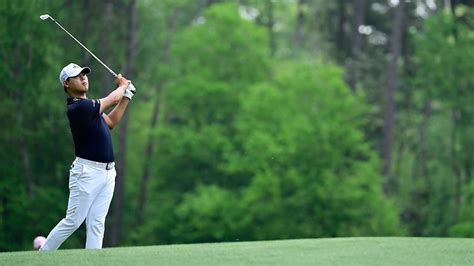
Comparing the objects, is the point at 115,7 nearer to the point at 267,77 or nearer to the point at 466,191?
the point at 267,77

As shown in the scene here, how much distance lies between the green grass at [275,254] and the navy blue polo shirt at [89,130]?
83 centimetres

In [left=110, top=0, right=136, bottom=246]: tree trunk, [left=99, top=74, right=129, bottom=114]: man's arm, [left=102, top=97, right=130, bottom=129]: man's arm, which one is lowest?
[left=110, top=0, right=136, bottom=246]: tree trunk

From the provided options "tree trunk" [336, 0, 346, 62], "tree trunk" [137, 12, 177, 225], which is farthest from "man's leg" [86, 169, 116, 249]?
"tree trunk" [336, 0, 346, 62]

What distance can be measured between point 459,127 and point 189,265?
39.2m

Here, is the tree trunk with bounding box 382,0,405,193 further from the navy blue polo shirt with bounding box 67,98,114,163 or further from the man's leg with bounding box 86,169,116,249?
the navy blue polo shirt with bounding box 67,98,114,163

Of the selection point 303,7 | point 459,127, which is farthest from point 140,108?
point 459,127

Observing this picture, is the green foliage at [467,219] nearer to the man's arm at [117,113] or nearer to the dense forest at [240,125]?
the dense forest at [240,125]

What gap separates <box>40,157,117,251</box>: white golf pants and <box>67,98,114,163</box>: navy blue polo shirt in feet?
0.23

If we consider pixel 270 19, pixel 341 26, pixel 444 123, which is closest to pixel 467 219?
pixel 444 123

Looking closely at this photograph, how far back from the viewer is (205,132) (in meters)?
43.7

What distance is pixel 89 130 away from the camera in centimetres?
945

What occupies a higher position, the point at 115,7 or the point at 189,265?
the point at 115,7

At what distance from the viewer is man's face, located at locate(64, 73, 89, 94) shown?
31.4ft

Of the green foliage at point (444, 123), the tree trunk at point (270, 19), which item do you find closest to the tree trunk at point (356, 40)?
the green foliage at point (444, 123)
